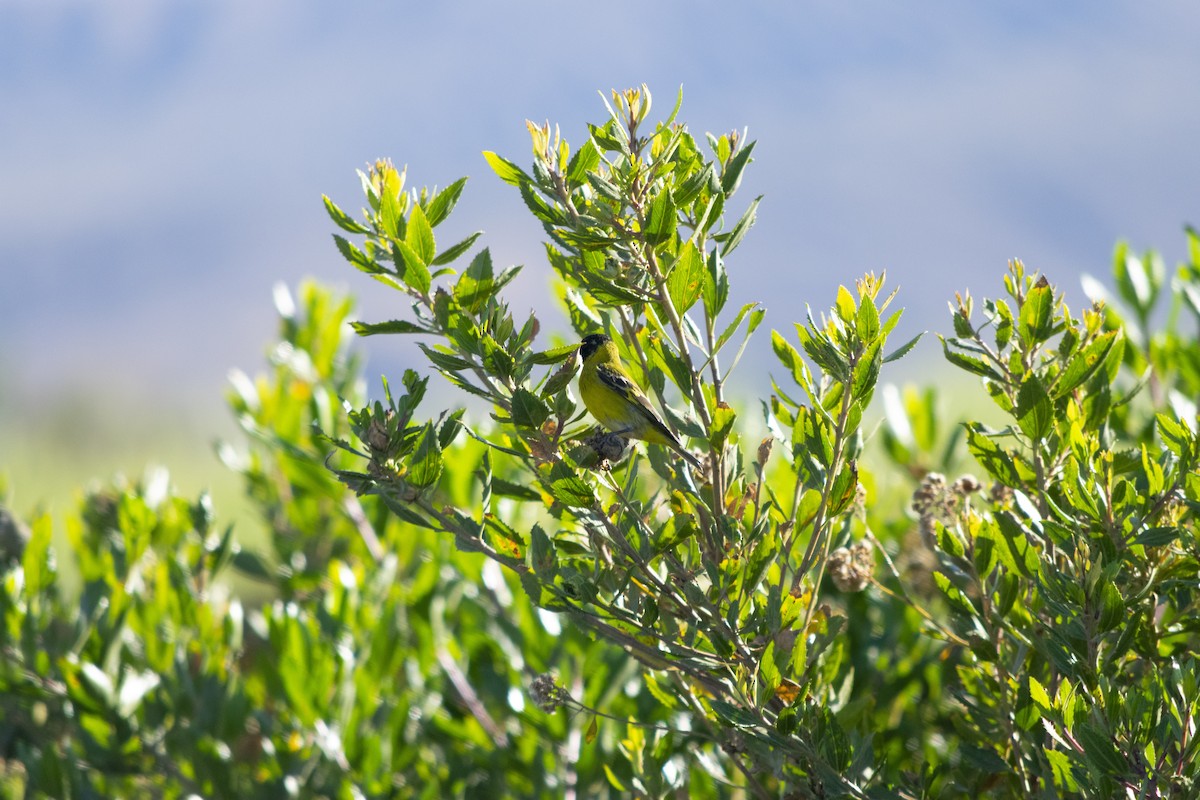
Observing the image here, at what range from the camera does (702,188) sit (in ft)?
6.85

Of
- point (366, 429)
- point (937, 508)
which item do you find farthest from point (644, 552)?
point (937, 508)

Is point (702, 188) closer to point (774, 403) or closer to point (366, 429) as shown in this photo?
point (774, 403)

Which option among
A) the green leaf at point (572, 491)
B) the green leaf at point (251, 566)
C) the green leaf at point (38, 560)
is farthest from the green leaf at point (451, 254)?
the green leaf at point (251, 566)

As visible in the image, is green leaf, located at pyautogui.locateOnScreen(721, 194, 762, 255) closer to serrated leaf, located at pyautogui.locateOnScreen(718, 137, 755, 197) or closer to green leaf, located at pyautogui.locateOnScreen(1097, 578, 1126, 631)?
serrated leaf, located at pyautogui.locateOnScreen(718, 137, 755, 197)

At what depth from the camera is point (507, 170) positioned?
2.09m

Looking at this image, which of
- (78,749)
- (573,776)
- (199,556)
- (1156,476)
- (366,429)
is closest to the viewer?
(366,429)

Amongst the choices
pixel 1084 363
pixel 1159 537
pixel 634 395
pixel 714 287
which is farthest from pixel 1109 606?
pixel 634 395

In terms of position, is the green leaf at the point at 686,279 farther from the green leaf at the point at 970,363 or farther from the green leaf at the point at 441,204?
the green leaf at the point at 970,363

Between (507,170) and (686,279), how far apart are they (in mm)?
402

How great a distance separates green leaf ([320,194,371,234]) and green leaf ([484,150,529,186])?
0.29m

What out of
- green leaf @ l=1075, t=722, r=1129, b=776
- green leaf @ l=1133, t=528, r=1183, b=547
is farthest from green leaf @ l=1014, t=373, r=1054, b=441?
green leaf @ l=1075, t=722, r=1129, b=776

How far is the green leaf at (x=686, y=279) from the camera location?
2.00 m

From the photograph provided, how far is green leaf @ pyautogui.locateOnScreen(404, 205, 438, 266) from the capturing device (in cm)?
212

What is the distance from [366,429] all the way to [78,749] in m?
2.60
